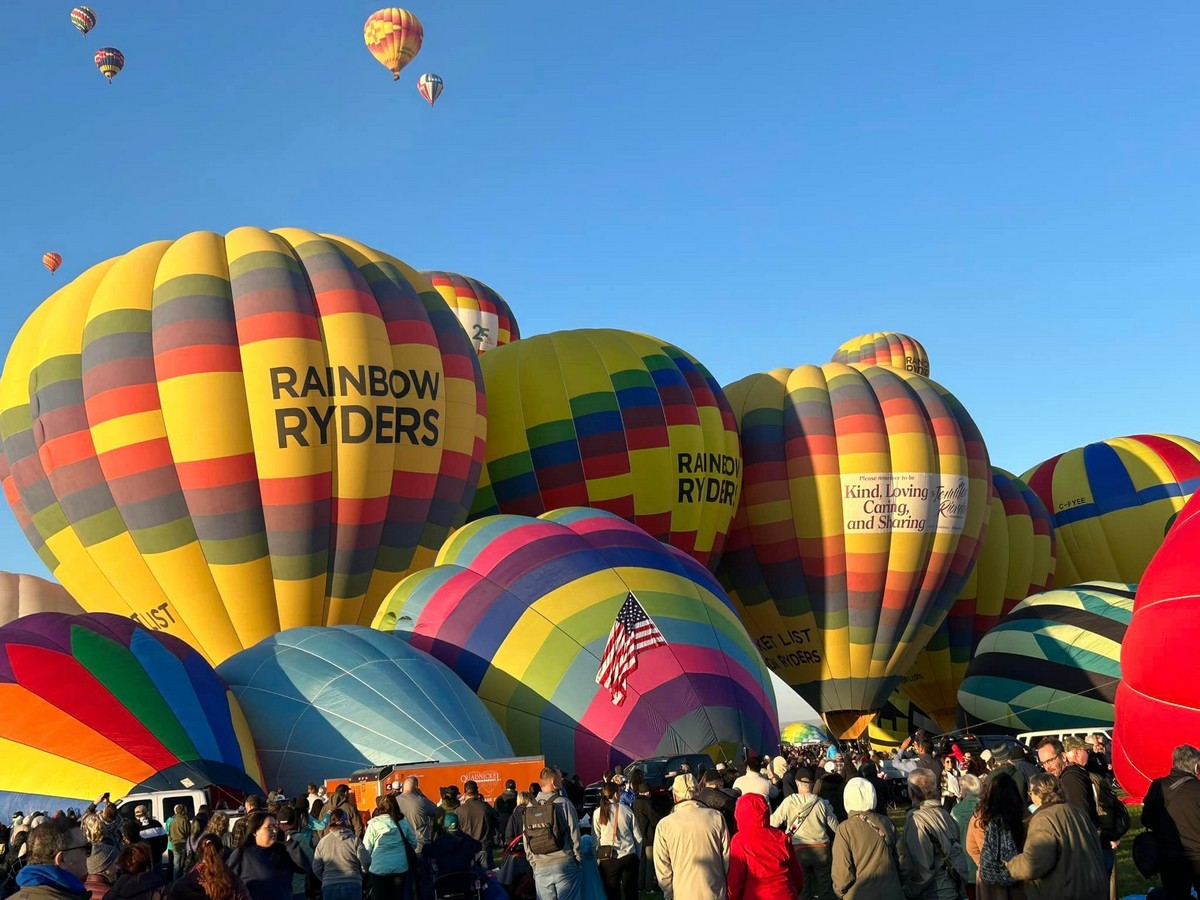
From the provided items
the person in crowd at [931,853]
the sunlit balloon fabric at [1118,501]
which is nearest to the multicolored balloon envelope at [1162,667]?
the person in crowd at [931,853]

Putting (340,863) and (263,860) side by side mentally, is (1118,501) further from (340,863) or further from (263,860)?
(263,860)

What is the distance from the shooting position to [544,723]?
12.7m

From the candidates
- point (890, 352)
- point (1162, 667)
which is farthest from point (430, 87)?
point (1162, 667)

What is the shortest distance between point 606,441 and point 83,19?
19.9 meters

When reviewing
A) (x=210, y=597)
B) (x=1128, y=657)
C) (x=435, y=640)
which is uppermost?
(x=210, y=597)

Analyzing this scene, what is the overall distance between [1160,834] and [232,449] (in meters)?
12.0

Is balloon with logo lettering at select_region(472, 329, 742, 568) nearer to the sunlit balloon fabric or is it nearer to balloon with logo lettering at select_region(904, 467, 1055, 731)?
balloon with logo lettering at select_region(904, 467, 1055, 731)

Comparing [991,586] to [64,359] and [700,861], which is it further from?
[700,861]

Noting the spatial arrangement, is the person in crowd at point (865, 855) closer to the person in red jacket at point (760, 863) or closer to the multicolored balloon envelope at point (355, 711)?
the person in red jacket at point (760, 863)

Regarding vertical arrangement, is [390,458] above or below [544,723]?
above

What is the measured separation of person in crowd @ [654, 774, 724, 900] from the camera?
199 inches

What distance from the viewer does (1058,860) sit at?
4328 mm

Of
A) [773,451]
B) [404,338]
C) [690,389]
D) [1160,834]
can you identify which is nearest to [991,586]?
[773,451]

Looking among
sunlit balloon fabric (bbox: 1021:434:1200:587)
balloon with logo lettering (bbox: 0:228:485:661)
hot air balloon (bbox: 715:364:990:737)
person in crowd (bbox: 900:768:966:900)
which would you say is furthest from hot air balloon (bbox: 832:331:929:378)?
person in crowd (bbox: 900:768:966:900)
